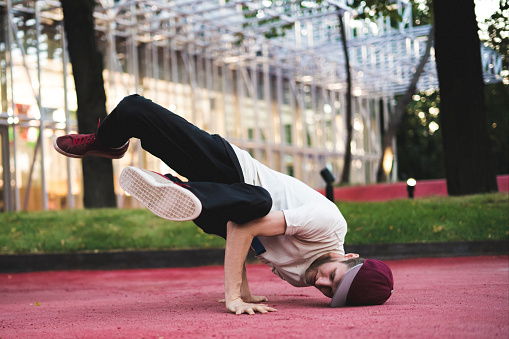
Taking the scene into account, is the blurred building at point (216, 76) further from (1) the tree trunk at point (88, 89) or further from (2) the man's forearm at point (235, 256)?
(2) the man's forearm at point (235, 256)

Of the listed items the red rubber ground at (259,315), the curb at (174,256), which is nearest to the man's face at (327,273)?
the red rubber ground at (259,315)

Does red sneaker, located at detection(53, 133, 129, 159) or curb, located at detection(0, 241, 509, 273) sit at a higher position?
red sneaker, located at detection(53, 133, 129, 159)

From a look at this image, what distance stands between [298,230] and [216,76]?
2606cm

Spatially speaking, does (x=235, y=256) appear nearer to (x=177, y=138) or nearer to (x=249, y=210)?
(x=249, y=210)

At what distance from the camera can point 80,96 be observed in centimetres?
1335

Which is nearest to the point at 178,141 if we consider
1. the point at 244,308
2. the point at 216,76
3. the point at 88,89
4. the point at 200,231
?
the point at 244,308

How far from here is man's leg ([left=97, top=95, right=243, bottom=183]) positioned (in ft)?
15.4

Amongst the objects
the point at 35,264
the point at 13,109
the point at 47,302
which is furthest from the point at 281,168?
the point at 47,302

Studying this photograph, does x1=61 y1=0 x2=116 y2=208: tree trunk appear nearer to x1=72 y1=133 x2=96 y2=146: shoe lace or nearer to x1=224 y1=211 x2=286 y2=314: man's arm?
x1=72 y1=133 x2=96 y2=146: shoe lace

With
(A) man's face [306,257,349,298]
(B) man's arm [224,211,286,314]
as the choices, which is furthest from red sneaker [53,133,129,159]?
(A) man's face [306,257,349,298]

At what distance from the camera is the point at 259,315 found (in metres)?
4.28

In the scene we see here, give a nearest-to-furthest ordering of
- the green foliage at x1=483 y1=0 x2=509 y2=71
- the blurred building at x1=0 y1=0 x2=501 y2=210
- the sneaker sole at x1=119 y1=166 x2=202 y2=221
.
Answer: the sneaker sole at x1=119 y1=166 x2=202 y2=221 < the green foliage at x1=483 y1=0 x2=509 y2=71 < the blurred building at x1=0 y1=0 x2=501 y2=210

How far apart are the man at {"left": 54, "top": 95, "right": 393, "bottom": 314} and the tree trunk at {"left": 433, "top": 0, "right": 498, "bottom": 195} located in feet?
26.7

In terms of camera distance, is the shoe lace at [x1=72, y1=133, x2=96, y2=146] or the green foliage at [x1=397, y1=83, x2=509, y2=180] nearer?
the shoe lace at [x1=72, y1=133, x2=96, y2=146]
